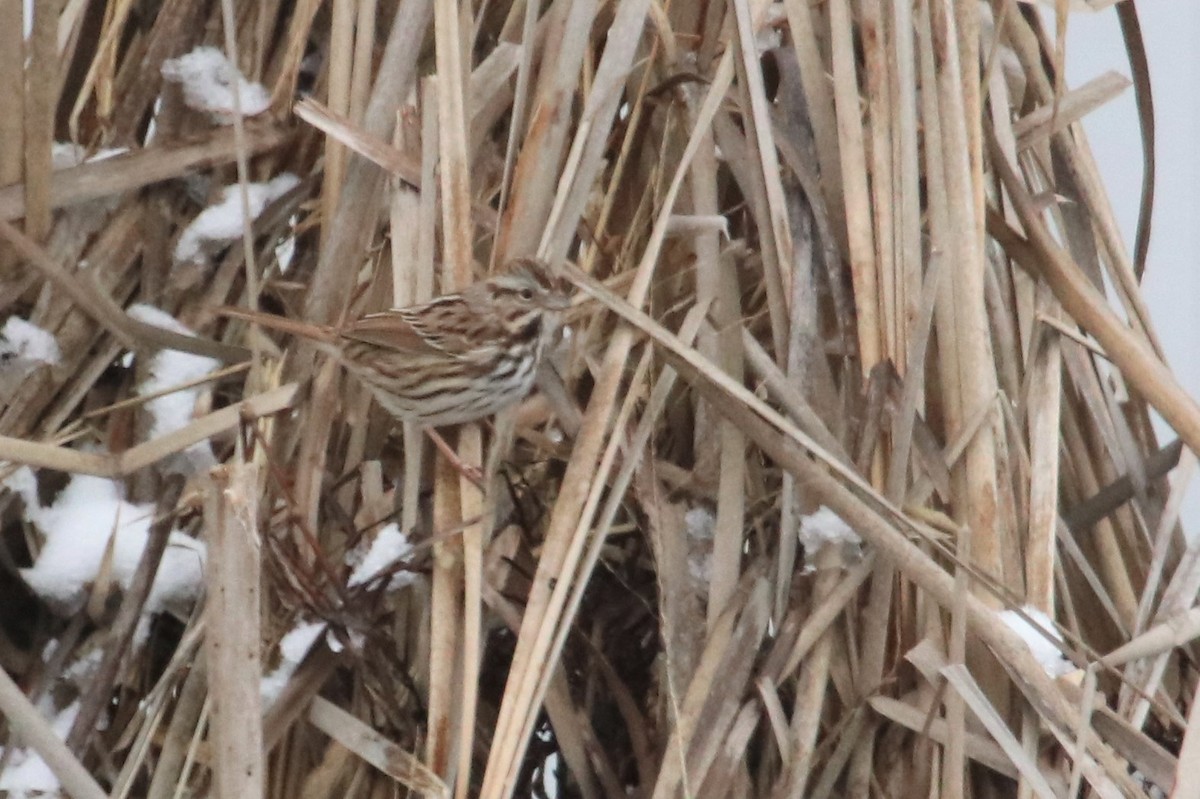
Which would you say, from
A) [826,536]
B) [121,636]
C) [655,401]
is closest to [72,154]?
[121,636]

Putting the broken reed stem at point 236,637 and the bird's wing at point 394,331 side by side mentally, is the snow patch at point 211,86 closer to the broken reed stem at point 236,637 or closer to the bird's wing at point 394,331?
the bird's wing at point 394,331

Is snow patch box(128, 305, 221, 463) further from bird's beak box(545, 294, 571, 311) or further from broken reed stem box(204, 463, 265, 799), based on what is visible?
broken reed stem box(204, 463, 265, 799)

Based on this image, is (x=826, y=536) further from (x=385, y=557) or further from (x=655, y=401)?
(x=385, y=557)

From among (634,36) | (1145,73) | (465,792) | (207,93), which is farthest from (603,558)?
(1145,73)

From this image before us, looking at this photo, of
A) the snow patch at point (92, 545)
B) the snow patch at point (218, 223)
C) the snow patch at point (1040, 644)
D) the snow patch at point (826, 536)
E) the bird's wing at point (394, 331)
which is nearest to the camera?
the snow patch at point (1040, 644)

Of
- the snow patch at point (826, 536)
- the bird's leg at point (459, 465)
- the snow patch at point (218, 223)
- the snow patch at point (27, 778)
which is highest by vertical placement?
the snow patch at point (218, 223)

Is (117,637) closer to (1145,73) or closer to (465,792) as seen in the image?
(465,792)

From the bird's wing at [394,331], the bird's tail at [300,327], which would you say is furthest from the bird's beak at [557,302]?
the bird's tail at [300,327]

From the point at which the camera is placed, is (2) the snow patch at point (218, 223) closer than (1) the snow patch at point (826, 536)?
No

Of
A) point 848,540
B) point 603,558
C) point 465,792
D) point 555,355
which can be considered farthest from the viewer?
point 555,355
